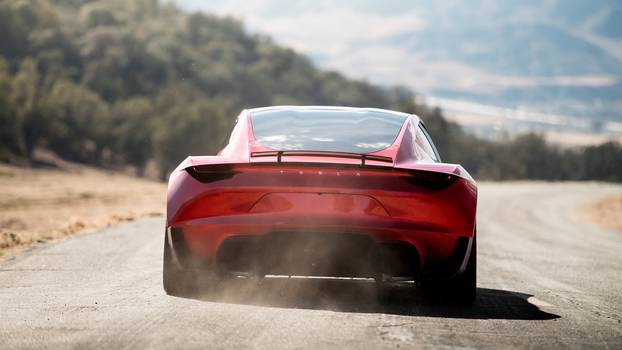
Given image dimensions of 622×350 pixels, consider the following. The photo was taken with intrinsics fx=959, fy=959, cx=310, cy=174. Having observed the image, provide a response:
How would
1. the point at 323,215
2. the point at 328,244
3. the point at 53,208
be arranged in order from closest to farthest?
the point at 323,215 < the point at 328,244 < the point at 53,208

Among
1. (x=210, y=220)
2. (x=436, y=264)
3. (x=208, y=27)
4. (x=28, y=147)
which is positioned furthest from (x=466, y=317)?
(x=208, y=27)

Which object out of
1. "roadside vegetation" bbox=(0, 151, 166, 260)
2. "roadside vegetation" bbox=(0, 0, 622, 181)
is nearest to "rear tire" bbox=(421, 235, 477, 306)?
"roadside vegetation" bbox=(0, 151, 166, 260)

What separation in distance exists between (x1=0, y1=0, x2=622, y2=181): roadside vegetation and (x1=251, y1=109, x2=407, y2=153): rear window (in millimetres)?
34872

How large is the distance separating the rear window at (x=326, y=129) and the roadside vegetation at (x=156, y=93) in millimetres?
34872

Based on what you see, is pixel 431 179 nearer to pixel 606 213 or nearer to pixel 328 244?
pixel 328 244

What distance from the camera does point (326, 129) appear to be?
6652mm

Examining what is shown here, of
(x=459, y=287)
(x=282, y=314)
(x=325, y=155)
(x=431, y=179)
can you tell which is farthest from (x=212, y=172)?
(x=459, y=287)

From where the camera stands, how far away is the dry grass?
132ft

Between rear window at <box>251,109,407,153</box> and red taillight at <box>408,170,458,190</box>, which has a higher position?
rear window at <box>251,109,407,153</box>

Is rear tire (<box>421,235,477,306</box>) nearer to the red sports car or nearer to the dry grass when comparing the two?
the red sports car

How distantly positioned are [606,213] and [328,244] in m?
45.0

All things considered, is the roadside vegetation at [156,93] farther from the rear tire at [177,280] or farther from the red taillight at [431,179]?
the red taillight at [431,179]

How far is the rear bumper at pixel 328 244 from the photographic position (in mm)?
5801

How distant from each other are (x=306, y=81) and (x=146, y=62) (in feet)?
124
